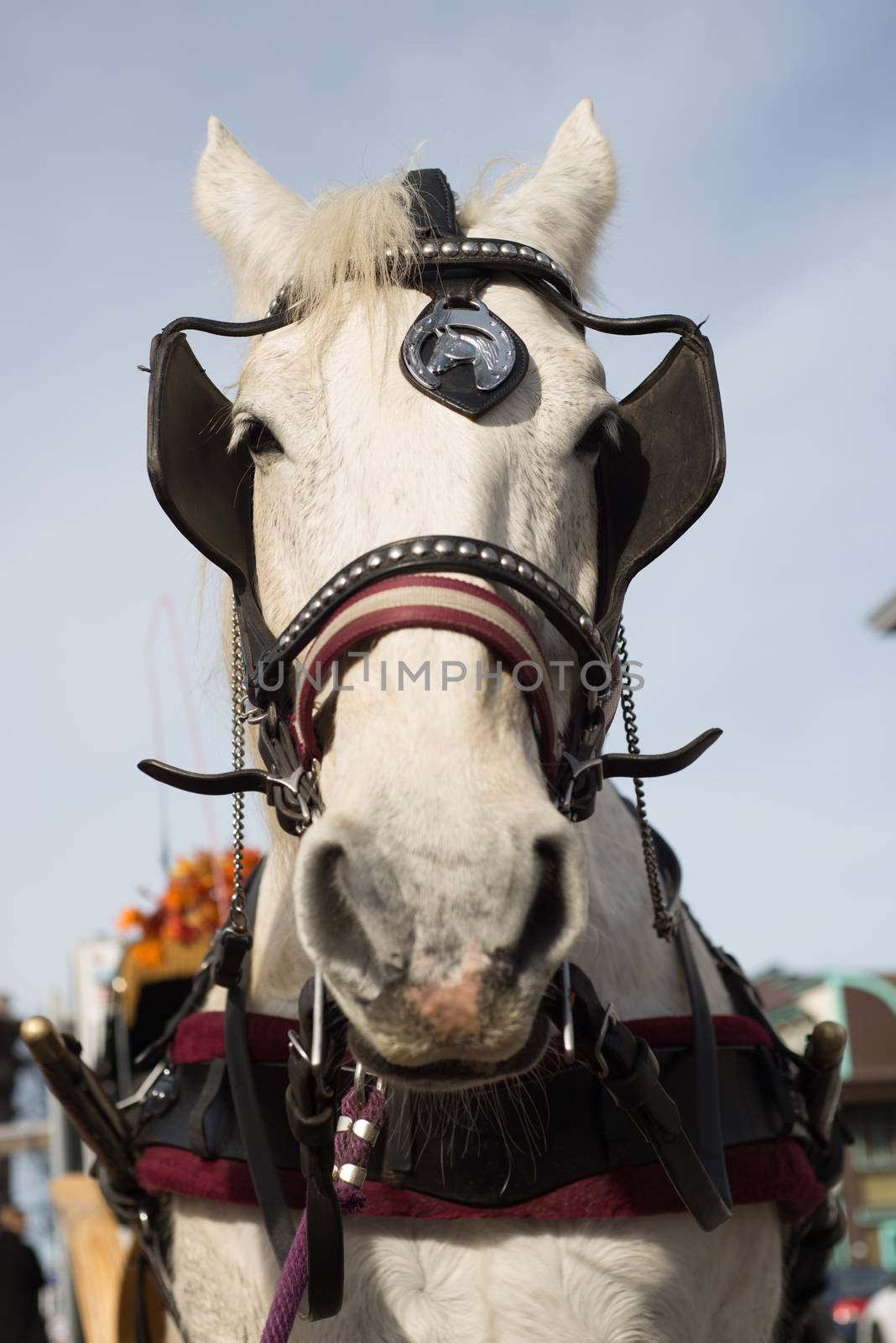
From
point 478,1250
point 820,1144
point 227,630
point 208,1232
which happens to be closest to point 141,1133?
point 208,1232

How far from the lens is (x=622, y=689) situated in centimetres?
232

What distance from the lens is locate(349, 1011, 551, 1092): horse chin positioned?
1.58 metres

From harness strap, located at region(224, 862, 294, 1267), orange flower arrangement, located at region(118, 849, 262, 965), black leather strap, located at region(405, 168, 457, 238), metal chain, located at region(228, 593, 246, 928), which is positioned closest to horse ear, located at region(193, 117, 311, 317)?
black leather strap, located at region(405, 168, 457, 238)

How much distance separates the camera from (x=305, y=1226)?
193cm

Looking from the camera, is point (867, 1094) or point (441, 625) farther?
point (867, 1094)

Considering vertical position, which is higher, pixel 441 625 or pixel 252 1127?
pixel 441 625

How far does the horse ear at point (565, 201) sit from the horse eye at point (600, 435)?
0.48 metres

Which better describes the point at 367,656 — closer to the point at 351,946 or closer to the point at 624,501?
the point at 351,946

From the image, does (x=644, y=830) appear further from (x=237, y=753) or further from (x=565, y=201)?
(x=565, y=201)

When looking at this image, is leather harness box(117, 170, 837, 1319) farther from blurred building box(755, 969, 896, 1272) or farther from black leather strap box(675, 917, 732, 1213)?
blurred building box(755, 969, 896, 1272)

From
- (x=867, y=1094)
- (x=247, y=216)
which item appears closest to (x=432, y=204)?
(x=247, y=216)

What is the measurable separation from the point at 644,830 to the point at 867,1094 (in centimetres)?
1513

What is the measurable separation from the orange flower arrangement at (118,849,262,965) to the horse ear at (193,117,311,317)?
2.87 meters

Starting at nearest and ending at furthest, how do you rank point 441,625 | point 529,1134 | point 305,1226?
point 441,625, point 305,1226, point 529,1134
